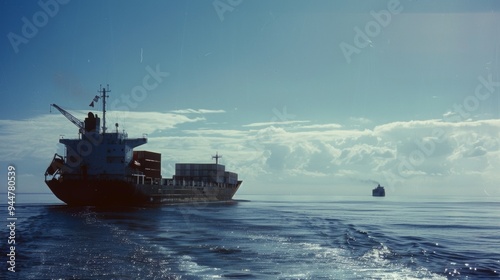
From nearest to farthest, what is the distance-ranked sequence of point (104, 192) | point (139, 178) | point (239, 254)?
1. point (239, 254)
2. point (104, 192)
3. point (139, 178)

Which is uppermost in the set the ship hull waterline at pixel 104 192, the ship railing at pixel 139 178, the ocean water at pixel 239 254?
the ship railing at pixel 139 178

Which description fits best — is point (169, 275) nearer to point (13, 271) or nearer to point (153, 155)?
point (13, 271)

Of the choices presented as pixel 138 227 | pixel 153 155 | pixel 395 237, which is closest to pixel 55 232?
pixel 138 227

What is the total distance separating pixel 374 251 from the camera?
91.7 feet

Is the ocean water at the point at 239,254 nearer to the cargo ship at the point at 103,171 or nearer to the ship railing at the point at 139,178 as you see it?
the cargo ship at the point at 103,171

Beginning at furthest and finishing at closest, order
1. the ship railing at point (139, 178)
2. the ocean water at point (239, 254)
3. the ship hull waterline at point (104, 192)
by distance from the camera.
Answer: the ship railing at point (139, 178) → the ship hull waterline at point (104, 192) → the ocean water at point (239, 254)

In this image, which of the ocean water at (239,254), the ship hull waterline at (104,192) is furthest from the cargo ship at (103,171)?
the ocean water at (239,254)

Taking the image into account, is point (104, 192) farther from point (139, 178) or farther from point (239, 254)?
point (239, 254)

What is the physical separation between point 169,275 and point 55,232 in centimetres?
1908

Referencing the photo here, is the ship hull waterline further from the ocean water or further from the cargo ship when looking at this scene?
the ocean water

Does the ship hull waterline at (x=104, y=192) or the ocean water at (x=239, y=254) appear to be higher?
the ship hull waterline at (x=104, y=192)

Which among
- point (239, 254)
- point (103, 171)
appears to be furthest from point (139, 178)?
point (239, 254)

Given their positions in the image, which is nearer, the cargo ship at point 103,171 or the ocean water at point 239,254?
the ocean water at point 239,254

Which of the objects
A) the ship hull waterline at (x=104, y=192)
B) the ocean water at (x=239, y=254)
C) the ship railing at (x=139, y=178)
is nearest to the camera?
the ocean water at (x=239, y=254)
